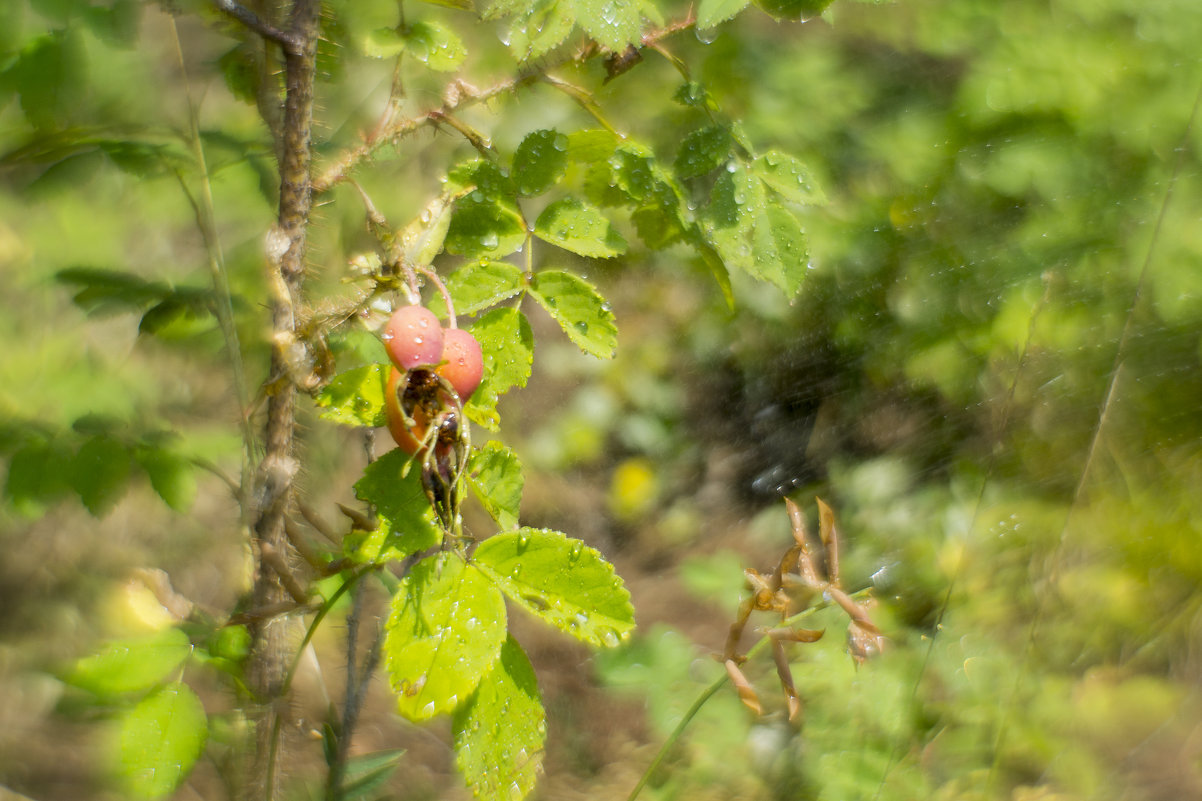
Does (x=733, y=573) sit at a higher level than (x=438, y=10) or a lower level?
lower

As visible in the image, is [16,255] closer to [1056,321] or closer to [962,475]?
[962,475]

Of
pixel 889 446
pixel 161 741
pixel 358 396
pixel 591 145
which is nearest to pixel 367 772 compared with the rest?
pixel 161 741

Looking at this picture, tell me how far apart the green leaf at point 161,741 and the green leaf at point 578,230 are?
513 millimetres

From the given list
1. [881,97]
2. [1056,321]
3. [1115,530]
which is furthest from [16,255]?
[1115,530]

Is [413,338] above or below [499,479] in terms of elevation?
above

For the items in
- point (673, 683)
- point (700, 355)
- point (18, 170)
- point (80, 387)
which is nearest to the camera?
point (18, 170)

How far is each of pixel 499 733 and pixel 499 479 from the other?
189 mm

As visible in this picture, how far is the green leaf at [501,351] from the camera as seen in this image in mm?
585

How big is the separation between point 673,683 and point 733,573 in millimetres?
253

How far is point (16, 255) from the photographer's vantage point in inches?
38.6

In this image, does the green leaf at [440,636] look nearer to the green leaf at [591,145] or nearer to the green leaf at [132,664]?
the green leaf at [132,664]

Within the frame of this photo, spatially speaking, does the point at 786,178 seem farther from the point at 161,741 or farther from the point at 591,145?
the point at 161,741

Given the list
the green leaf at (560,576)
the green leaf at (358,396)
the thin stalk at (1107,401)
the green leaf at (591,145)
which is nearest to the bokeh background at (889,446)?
the thin stalk at (1107,401)

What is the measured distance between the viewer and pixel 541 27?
579mm
